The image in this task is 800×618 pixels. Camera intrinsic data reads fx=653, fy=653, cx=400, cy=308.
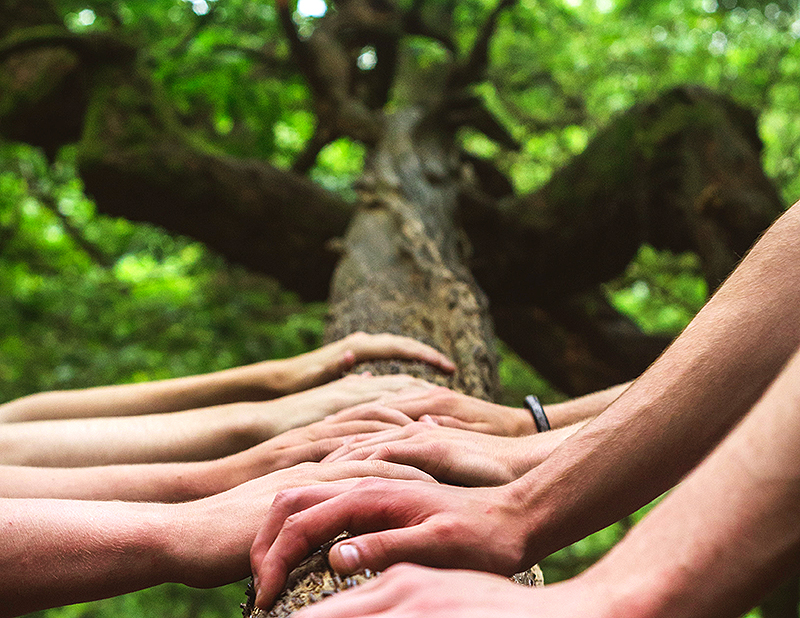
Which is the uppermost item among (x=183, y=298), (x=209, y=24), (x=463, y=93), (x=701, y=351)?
(x=209, y=24)

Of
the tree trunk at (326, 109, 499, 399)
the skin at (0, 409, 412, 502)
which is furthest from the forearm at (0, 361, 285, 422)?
the skin at (0, 409, 412, 502)

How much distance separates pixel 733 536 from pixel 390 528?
63cm

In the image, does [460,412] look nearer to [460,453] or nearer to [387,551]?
[460,453]

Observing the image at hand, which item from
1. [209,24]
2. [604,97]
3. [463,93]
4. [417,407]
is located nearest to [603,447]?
[417,407]

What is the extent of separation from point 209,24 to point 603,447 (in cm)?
598

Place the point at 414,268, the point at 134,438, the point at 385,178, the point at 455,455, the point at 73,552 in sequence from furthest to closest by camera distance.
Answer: the point at 385,178 < the point at 414,268 < the point at 134,438 < the point at 455,455 < the point at 73,552

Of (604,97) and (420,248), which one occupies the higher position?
(604,97)

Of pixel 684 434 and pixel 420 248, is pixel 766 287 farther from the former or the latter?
pixel 420 248

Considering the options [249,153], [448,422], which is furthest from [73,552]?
[249,153]

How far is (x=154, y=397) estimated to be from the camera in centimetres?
263

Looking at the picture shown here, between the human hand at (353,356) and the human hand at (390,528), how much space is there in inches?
49.9

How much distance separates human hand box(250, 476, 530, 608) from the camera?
1153 mm

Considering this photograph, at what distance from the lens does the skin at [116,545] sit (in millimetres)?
1357

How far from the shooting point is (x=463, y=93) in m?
4.98
